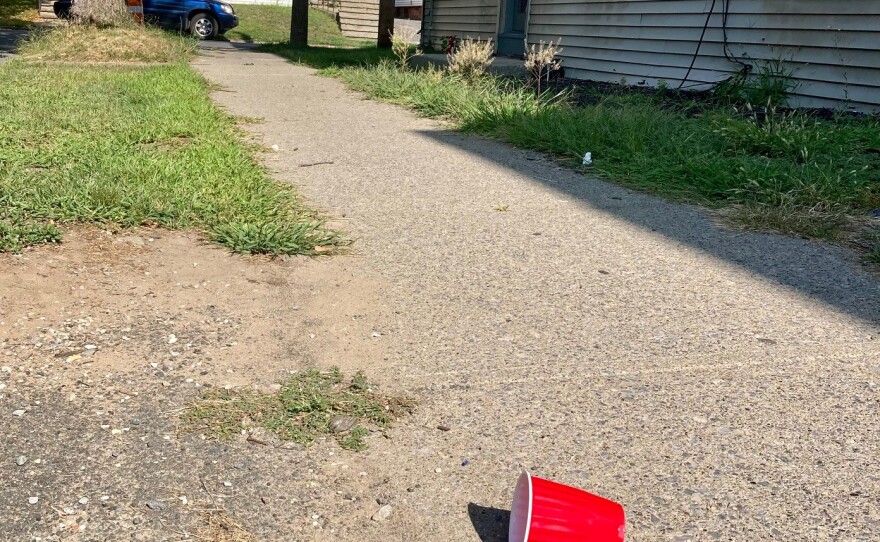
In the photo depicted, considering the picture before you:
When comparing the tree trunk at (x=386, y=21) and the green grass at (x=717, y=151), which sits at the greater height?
the tree trunk at (x=386, y=21)

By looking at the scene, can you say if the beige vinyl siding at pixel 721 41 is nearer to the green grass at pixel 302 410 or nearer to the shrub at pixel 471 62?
the shrub at pixel 471 62

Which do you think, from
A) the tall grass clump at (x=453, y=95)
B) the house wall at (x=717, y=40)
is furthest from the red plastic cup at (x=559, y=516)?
the house wall at (x=717, y=40)

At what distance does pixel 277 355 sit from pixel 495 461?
2.84 feet

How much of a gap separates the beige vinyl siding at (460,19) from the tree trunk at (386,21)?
1.51 m

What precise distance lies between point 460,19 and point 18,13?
16071 mm

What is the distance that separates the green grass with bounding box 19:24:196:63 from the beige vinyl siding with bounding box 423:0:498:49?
641 centimetres

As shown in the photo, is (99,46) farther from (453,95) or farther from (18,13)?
(18,13)

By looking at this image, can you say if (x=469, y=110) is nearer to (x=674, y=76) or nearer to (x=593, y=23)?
(x=674, y=76)

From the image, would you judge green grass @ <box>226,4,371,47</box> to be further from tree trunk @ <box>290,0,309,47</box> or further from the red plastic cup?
the red plastic cup

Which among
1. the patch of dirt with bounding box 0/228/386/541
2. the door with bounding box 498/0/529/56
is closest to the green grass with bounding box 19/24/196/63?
the door with bounding box 498/0/529/56

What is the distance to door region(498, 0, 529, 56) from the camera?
15602 millimetres

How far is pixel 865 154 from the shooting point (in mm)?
5695

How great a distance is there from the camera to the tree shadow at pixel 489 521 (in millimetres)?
1810

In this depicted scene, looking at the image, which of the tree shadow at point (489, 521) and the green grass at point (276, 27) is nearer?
the tree shadow at point (489, 521)
